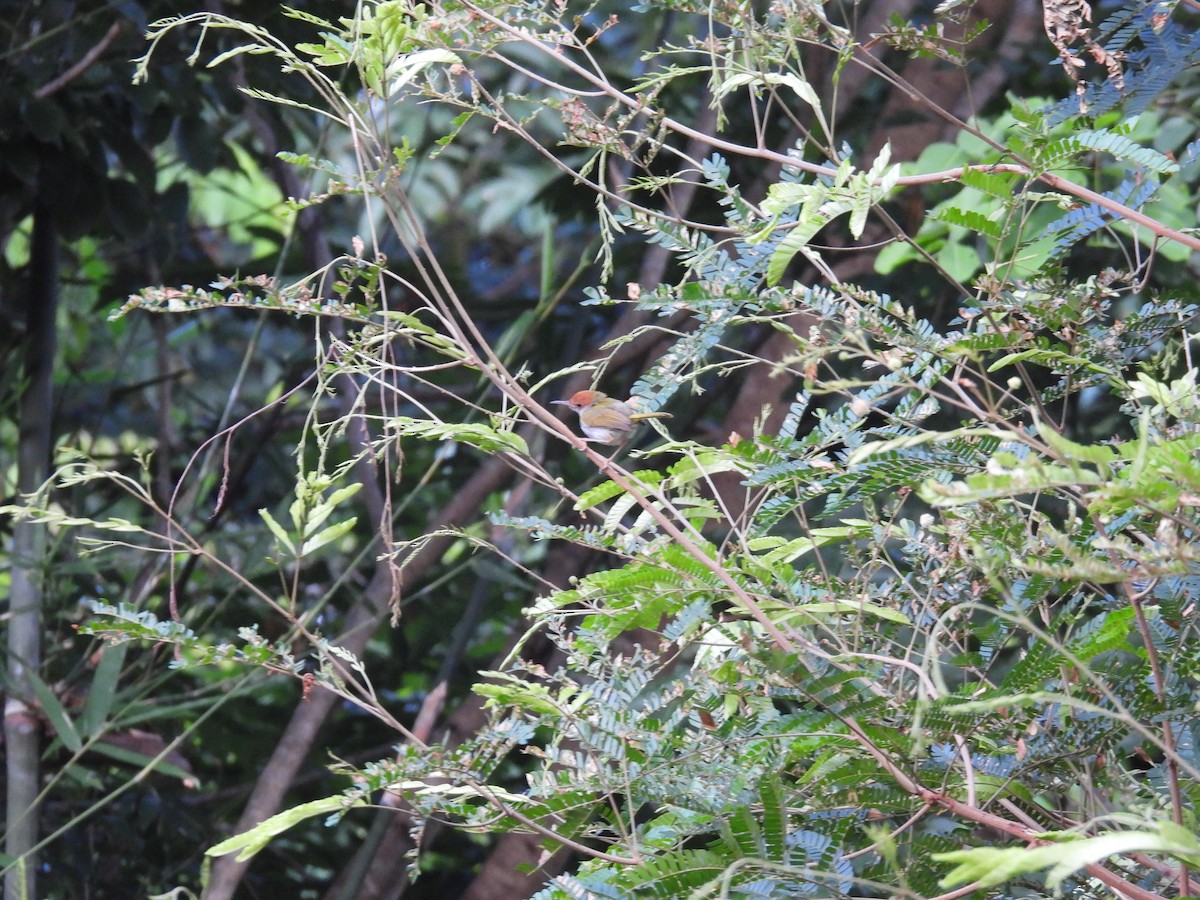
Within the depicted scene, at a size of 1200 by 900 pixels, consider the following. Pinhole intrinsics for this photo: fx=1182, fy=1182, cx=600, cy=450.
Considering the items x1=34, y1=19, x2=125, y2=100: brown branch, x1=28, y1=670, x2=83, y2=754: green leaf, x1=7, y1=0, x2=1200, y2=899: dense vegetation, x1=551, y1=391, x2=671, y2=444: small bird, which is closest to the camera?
x1=7, y1=0, x2=1200, y2=899: dense vegetation

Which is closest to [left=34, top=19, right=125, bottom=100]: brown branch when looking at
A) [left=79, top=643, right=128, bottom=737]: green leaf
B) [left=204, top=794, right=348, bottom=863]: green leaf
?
[left=79, top=643, right=128, bottom=737]: green leaf

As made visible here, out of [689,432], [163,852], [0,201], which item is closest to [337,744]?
[163,852]

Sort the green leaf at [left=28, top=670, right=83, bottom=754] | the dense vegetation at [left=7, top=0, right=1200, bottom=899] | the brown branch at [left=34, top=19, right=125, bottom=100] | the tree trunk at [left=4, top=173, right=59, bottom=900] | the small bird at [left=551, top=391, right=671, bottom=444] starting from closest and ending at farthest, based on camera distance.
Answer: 1. the dense vegetation at [left=7, top=0, right=1200, bottom=899]
2. the small bird at [left=551, top=391, right=671, bottom=444]
3. the green leaf at [left=28, top=670, right=83, bottom=754]
4. the tree trunk at [left=4, top=173, right=59, bottom=900]
5. the brown branch at [left=34, top=19, right=125, bottom=100]

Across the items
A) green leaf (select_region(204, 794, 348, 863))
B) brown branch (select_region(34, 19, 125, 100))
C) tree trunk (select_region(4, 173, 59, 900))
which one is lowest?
tree trunk (select_region(4, 173, 59, 900))

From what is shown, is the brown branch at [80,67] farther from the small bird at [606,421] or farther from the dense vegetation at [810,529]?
the small bird at [606,421]

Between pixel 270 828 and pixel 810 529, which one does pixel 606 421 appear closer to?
pixel 810 529

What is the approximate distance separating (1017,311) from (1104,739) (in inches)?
9.0

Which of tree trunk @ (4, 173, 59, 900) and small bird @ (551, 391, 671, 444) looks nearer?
small bird @ (551, 391, 671, 444)

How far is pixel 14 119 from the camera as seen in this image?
1507 mm

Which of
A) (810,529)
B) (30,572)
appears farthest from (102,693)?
(810,529)

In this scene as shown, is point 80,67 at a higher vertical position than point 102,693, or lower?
higher

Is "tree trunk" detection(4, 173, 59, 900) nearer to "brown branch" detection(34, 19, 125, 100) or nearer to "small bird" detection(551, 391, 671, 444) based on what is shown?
"brown branch" detection(34, 19, 125, 100)

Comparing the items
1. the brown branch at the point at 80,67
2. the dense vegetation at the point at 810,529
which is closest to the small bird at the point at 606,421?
the dense vegetation at the point at 810,529

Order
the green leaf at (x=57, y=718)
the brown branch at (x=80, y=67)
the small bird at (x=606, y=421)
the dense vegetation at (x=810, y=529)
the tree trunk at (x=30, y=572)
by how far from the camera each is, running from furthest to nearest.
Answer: the brown branch at (x=80, y=67)
the tree trunk at (x=30, y=572)
the green leaf at (x=57, y=718)
the small bird at (x=606, y=421)
the dense vegetation at (x=810, y=529)
